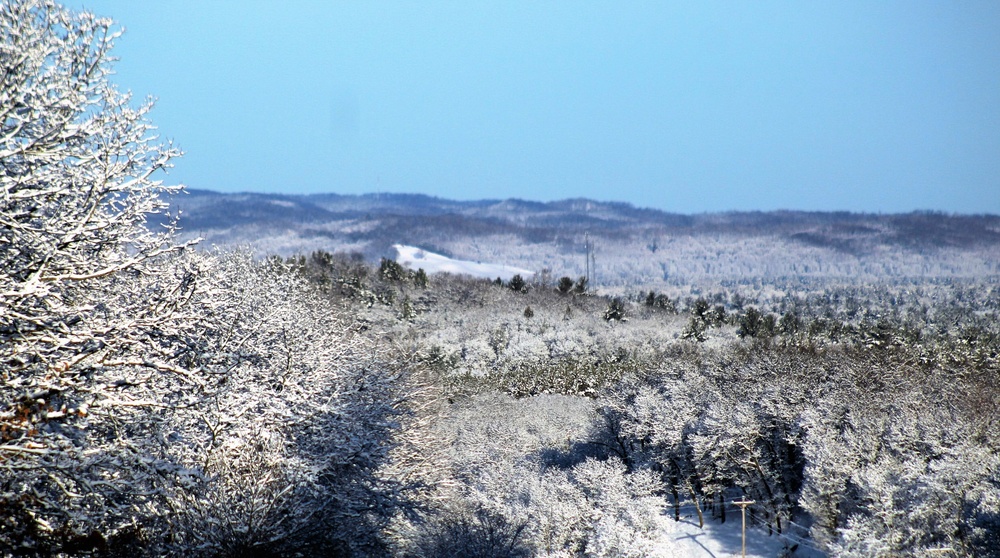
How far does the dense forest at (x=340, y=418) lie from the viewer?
979cm

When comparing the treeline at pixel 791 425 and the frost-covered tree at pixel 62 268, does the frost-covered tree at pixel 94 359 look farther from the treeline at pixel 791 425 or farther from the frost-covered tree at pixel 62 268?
the treeline at pixel 791 425

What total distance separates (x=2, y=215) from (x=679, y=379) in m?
50.7

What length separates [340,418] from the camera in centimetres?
2386

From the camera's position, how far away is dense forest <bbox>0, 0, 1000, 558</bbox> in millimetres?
9789

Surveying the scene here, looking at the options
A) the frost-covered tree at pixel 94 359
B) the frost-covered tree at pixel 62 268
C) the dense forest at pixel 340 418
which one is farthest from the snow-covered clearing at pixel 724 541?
the frost-covered tree at pixel 62 268

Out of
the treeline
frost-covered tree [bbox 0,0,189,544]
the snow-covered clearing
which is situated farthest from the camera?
the snow-covered clearing

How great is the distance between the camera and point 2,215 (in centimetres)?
905

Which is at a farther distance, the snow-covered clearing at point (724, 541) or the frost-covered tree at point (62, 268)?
the snow-covered clearing at point (724, 541)

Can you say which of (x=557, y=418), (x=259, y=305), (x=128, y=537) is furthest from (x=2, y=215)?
(x=557, y=418)

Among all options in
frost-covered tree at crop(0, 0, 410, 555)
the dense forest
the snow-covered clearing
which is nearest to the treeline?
the dense forest

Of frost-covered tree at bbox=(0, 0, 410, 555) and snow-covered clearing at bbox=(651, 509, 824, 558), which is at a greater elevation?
frost-covered tree at bbox=(0, 0, 410, 555)

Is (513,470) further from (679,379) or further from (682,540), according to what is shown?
(679,379)

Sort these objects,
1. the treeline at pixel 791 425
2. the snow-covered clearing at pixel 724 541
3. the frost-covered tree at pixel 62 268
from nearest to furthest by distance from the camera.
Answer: the frost-covered tree at pixel 62 268
the treeline at pixel 791 425
the snow-covered clearing at pixel 724 541

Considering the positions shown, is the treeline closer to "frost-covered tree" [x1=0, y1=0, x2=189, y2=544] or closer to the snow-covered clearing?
the snow-covered clearing
